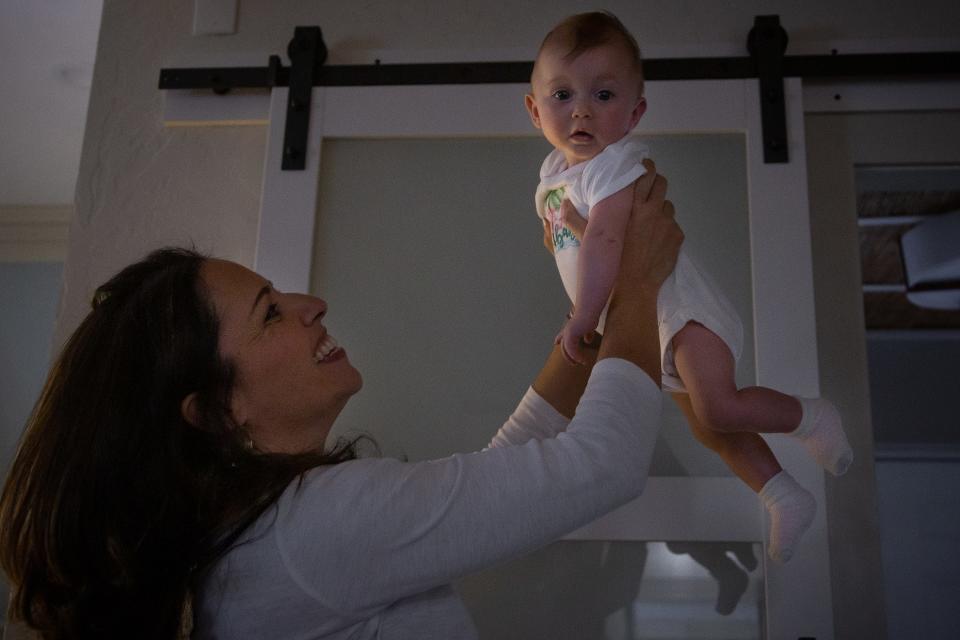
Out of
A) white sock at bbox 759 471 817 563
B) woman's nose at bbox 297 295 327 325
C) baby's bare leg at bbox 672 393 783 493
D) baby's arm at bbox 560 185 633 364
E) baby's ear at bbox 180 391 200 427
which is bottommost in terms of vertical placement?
white sock at bbox 759 471 817 563

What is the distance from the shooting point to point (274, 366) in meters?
0.94

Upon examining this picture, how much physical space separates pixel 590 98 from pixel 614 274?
25 cm

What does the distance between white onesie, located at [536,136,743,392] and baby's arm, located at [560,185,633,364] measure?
18 millimetres

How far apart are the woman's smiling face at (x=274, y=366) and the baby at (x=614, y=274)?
29 centimetres

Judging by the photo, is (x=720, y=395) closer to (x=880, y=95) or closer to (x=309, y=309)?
(x=309, y=309)

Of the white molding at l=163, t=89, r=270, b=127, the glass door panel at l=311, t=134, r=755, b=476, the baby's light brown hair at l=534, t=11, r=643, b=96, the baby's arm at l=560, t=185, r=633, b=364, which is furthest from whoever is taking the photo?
the white molding at l=163, t=89, r=270, b=127

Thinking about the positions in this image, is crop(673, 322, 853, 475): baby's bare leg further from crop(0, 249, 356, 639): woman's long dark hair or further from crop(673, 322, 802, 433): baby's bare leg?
crop(0, 249, 356, 639): woman's long dark hair

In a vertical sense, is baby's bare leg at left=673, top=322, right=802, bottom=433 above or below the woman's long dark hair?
above

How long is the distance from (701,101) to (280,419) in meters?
1.03

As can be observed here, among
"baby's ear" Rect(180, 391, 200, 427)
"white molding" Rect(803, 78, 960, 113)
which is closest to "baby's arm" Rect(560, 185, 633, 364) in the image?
"baby's ear" Rect(180, 391, 200, 427)

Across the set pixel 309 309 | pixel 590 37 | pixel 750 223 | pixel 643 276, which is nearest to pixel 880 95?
pixel 750 223

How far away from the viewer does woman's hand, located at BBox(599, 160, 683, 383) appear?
898 mm

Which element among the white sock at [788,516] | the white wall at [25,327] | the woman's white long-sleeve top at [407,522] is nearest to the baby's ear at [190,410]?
the woman's white long-sleeve top at [407,522]

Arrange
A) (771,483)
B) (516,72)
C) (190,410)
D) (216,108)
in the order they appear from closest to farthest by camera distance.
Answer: (190,410) < (771,483) < (516,72) < (216,108)
